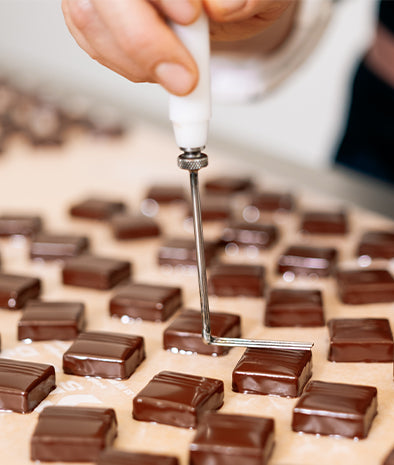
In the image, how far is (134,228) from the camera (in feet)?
6.39

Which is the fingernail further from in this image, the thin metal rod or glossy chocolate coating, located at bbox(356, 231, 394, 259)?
glossy chocolate coating, located at bbox(356, 231, 394, 259)

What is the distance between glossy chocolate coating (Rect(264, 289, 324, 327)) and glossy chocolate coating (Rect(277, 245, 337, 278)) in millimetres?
227

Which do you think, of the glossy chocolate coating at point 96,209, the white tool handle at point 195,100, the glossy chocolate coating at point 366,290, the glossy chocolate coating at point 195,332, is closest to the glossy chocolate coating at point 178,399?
the glossy chocolate coating at point 195,332

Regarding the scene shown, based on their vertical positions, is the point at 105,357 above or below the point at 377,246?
below

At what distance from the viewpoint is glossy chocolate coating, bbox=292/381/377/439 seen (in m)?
1.05

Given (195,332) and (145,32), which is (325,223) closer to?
(195,332)

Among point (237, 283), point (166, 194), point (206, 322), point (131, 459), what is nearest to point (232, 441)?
point (131, 459)

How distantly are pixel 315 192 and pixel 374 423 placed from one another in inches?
48.6

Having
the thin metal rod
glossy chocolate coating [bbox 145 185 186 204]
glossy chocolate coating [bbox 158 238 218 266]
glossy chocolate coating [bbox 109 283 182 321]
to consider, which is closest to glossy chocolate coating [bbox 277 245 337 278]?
glossy chocolate coating [bbox 158 238 218 266]

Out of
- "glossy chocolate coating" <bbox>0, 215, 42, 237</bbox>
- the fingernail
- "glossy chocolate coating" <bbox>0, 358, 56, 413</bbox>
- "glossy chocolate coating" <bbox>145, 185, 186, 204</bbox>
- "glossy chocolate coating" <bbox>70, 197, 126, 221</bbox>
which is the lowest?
"glossy chocolate coating" <bbox>0, 358, 56, 413</bbox>

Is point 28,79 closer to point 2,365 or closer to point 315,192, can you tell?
point 315,192

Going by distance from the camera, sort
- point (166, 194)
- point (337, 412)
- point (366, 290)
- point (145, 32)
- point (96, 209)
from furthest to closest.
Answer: point (166, 194)
point (96, 209)
point (366, 290)
point (337, 412)
point (145, 32)

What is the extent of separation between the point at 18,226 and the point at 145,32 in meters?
1.14

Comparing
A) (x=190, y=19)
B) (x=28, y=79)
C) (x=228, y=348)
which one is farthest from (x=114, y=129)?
(x=190, y=19)
